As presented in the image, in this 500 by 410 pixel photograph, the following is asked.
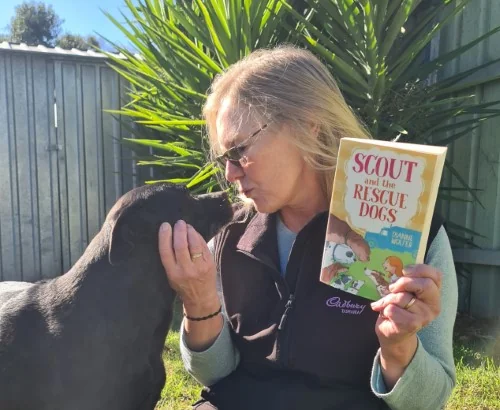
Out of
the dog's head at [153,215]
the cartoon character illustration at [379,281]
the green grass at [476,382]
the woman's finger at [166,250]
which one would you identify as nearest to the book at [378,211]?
the cartoon character illustration at [379,281]

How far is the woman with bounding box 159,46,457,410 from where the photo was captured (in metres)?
1.80

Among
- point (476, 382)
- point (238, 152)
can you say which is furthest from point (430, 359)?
point (476, 382)

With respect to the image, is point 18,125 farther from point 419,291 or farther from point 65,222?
point 419,291

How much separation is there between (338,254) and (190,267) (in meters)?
0.57

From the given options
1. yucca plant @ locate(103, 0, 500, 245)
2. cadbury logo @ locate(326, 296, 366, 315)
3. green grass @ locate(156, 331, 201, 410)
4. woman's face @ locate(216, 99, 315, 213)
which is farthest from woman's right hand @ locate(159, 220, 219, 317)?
yucca plant @ locate(103, 0, 500, 245)

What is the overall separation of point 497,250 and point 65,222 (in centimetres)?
460

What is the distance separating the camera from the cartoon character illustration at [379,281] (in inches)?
60.6

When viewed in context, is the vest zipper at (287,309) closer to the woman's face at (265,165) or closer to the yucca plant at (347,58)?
the woman's face at (265,165)

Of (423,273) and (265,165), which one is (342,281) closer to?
(423,273)

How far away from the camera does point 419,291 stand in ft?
4.70

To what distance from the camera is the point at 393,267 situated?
4.97ft

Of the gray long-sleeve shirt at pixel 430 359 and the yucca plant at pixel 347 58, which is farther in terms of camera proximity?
the yucca plant at pixel 347 58

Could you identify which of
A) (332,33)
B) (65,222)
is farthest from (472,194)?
(65,222)

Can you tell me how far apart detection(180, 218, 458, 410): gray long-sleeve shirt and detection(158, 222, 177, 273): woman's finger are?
1.07ft
